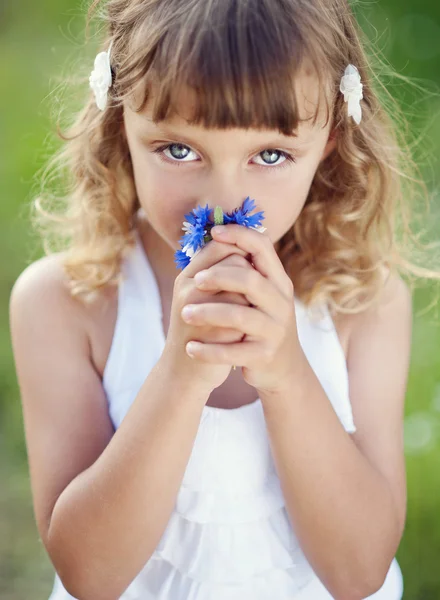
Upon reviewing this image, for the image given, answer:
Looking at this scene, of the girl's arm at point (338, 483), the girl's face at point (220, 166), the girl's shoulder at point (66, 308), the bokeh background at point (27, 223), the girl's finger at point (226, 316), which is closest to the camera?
the girl's finger at point (226, 316)

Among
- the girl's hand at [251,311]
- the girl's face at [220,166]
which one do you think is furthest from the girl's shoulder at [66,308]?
the girl's hand at [251,311]

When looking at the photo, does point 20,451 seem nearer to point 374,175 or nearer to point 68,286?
point 68,286

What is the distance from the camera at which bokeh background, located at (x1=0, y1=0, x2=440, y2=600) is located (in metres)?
2.52

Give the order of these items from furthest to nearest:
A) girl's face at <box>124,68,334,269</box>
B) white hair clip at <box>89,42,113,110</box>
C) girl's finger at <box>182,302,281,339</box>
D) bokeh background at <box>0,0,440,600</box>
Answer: bokeh background at <box>0,0,440,600</box> < white hair clip at <box>89,42,113,110</box> < girl's face at <box>124,68,334,269</box> < girl's finger at <box>182,302,281,339</box>

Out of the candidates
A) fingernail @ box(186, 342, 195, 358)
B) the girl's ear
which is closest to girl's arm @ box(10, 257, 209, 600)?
fingernail @ box(186, 342, 195, 358)

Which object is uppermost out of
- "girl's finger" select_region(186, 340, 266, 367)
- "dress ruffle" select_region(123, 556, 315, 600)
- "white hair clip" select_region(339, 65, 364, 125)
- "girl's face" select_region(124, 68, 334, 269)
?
"white hair clip" select_region(339, 65, 364, 125)

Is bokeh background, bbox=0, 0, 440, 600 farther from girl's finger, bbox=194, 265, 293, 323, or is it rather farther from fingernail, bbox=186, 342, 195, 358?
fingernail, bbox=186, 342, 195, 358

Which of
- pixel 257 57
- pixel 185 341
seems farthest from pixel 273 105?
pixel 185 341

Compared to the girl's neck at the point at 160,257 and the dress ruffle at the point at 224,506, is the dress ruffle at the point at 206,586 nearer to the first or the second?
the dress ruffle at the point at 224,506

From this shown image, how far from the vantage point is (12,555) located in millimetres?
2547

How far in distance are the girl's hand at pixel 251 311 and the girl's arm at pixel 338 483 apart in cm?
13

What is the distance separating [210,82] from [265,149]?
0.17 meters

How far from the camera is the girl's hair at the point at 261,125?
1334 millimetres

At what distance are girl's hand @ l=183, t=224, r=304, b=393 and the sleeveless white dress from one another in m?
0.29
